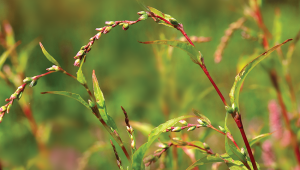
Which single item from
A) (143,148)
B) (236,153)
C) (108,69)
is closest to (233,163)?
(236,153)

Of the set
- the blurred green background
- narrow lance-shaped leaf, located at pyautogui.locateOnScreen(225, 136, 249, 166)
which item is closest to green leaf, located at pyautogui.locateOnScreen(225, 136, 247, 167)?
narrow lance-shaped leaf, located at pyautogui.locateOnScreen(225, 136, 249, 166)

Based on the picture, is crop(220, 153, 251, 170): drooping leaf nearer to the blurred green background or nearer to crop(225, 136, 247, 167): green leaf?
crop(225, 136, 247, 167): green leaf

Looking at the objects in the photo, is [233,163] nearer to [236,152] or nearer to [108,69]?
[236,152]

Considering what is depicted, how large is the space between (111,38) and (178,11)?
2.90ft

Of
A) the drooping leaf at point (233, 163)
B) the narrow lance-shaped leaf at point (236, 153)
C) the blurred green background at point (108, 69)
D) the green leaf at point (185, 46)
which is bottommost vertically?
the blurred green background at point (108, 69)

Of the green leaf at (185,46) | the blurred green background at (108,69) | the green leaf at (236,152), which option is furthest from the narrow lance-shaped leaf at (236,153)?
the blurred green background at (108,69)

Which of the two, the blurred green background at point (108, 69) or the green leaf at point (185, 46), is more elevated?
the green leaf at point (185, 46)

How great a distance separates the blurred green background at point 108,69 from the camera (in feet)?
6.13

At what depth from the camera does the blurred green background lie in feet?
6.13

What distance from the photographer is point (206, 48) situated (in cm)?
267

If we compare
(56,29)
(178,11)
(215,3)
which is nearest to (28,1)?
(56,29)

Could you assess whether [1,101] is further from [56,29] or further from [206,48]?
[206,48]

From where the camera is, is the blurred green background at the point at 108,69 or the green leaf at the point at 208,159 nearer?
the green leaf at the point at 208,159

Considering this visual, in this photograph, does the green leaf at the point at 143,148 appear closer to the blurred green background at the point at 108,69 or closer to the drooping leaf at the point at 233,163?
the drooping leaf at the point at 233,163
